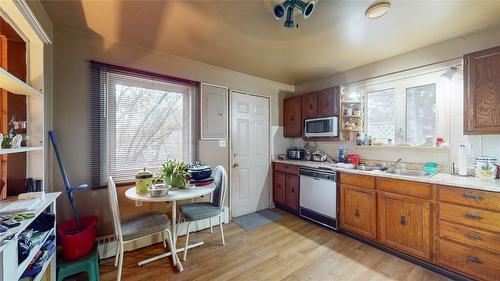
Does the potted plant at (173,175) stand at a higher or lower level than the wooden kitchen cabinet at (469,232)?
higher

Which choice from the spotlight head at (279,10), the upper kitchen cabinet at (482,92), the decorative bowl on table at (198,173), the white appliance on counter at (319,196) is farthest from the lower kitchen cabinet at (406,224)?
the spotlight head at (279,10)

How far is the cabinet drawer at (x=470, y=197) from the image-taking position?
1616mm

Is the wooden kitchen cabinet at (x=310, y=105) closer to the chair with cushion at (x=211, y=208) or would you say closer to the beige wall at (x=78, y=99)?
the chair with cushion at (x=211, y=208)

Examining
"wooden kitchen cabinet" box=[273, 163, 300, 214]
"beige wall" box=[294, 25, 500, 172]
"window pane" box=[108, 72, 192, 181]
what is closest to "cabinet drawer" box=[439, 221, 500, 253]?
"beige wall" box=[294, 25, 500, 172]

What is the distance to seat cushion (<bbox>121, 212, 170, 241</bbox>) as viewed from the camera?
5.90ft

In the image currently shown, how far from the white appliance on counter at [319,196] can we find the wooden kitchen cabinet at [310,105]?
96cm

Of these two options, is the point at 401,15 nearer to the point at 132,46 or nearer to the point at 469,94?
the point at 469,94

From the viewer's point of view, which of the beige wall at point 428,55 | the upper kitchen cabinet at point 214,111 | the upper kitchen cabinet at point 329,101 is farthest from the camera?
the upper kitchen cabinet at point 329,101

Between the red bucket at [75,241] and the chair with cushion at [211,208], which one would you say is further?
the chair with cushion at [211,208]

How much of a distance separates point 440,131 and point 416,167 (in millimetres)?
497

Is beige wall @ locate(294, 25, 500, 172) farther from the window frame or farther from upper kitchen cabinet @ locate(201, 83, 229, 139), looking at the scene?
the window frame

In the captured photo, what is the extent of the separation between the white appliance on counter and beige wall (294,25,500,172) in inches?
29.5

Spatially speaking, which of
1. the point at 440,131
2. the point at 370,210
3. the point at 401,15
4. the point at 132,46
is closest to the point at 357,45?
the point at 401,15

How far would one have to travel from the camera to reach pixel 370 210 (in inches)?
93.2
